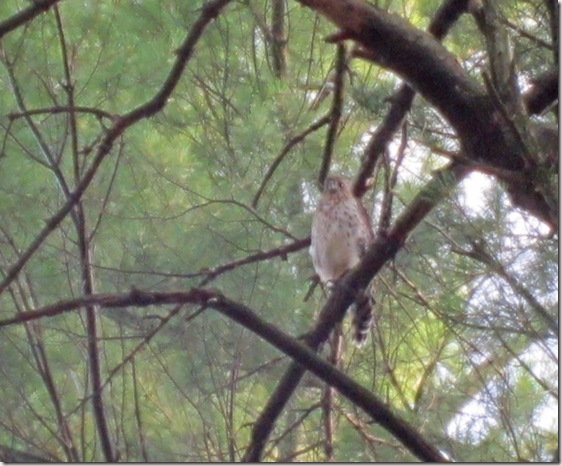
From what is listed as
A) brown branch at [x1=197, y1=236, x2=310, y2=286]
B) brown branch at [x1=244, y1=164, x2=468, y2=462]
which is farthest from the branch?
brown branch at [x1=197, y1=236, x2=310, y2=286]

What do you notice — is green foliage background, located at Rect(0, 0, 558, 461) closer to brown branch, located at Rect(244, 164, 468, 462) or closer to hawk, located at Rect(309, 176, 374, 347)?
hawk, located at Rect(309, 176, 374, 347)

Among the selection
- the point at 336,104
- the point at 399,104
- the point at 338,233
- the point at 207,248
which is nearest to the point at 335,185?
the point at 338,233

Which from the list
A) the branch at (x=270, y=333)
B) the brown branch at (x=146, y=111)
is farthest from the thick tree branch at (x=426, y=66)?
the branch at (x=270, y=333)

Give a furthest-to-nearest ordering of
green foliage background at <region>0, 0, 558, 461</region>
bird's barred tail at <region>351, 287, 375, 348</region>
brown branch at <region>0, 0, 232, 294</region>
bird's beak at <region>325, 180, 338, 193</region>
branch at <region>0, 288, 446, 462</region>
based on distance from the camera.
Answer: bird's beak at <region>325, 180, 338, 193</region>
bird's barred tail at <region>351, 287, 375, 348</region>
green foliage background at <region>0, 0, 558, 461</region>
brown branch at <region>0, 0, 232, 294</region>
branch at <region>0, 288, 446, 462</region>

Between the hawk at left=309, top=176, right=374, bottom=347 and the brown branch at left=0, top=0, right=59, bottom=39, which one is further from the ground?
the hawk at left=309, top=176, right=374, bottom=347

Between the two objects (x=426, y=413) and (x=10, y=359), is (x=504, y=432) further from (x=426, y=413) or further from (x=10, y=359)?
(x=10, y=359)

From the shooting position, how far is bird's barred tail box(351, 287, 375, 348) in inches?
166

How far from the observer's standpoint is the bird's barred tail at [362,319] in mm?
4215

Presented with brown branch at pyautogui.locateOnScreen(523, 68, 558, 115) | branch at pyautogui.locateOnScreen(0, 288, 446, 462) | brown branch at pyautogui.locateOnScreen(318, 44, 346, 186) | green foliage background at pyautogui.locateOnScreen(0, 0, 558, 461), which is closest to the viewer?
branch at pyautogui.locateOnScreen(0, 288, 446, 462)

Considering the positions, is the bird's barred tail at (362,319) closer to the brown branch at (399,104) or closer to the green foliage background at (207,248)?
the green foliage background at (207,248)

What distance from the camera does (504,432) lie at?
11.7 ft

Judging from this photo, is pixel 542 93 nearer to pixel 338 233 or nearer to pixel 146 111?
pixel 146 111

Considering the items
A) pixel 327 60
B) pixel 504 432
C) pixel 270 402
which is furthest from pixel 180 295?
pixel 327 60

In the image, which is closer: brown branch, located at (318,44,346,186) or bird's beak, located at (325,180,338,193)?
brown branch, located at (318,44,346,186)
